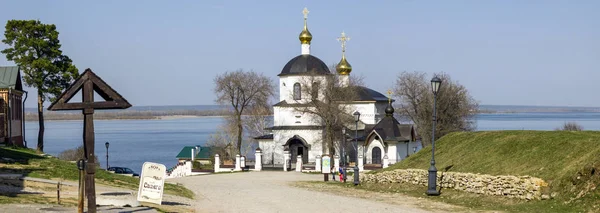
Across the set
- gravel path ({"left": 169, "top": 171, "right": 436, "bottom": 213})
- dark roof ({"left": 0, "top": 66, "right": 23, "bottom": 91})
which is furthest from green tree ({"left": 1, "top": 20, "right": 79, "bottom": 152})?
gravel path ({"left": 169, "top": 171, "right": 436, "bottom": 213})

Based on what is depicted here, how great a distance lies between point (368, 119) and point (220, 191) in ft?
126

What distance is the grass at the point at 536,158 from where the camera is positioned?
2027 centimetres

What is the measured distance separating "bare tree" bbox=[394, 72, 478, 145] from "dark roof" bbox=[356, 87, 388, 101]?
443cm

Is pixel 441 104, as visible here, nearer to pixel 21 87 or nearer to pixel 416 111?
pixel 416 111

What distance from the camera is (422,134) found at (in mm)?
71688

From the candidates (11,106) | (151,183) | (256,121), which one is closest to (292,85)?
(256,121)

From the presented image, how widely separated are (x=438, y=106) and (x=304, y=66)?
13430 mm

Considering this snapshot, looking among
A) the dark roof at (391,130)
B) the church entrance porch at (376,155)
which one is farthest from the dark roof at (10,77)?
the church entrance porch at (376,155)

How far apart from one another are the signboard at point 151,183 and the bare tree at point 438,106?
5242cm

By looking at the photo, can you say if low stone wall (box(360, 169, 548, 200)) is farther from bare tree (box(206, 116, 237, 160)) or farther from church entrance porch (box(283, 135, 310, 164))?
bare tree (box(206, 116, 237, 160))

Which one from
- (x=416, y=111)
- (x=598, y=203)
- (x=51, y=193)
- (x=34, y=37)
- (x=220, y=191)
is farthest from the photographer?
(x=416, y=111)

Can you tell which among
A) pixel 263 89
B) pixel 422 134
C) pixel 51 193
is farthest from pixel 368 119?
pixel 51 193

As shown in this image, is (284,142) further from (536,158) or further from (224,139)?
(536,158)

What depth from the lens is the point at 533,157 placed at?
81.4 feet
